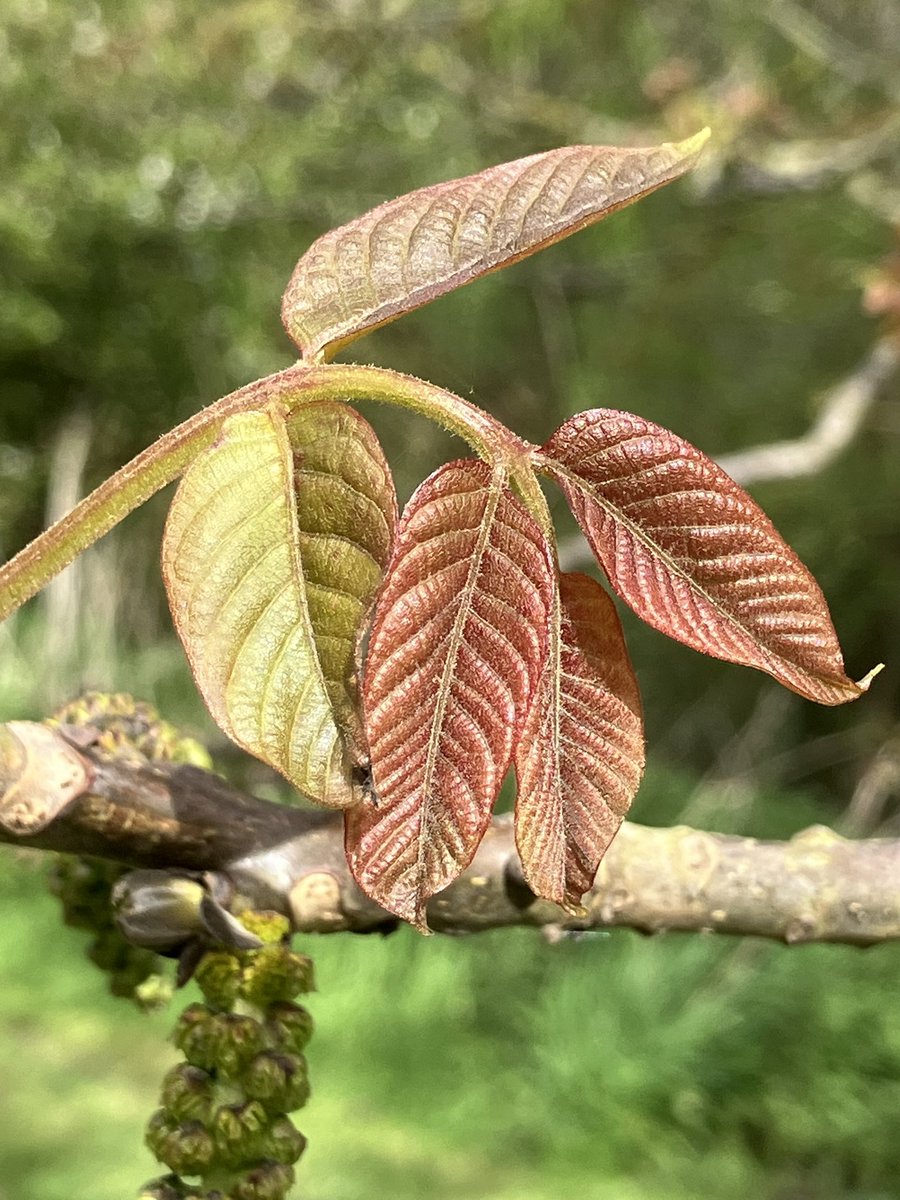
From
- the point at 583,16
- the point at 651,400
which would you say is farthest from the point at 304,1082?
the point at 583,16

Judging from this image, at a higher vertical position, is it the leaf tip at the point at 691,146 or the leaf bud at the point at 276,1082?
the leaf tip at the point at 691,146

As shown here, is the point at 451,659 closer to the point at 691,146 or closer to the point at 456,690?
the point at 456,690

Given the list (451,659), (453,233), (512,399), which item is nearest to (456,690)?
(451,659)

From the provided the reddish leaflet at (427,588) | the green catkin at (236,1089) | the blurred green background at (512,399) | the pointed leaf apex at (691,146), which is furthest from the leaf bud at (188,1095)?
the blurred green background at (512,399)

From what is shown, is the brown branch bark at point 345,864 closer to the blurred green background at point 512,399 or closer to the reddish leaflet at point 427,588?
the reddish leaflet at point 427,588

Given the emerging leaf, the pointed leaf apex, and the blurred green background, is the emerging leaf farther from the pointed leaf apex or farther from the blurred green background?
the blurred green background

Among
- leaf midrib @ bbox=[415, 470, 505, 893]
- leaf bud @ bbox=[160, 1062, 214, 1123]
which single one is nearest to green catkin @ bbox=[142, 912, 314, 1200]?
leaf bud @ bbox=[160, 1062, 214, 1123]

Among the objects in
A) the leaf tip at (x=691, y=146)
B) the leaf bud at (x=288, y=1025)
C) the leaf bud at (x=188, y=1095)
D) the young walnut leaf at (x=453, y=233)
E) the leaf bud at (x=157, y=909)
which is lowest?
the leaf bud at (x=188, y=1095)

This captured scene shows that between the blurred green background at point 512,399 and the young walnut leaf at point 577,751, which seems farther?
the blurred green background at point 512,399
